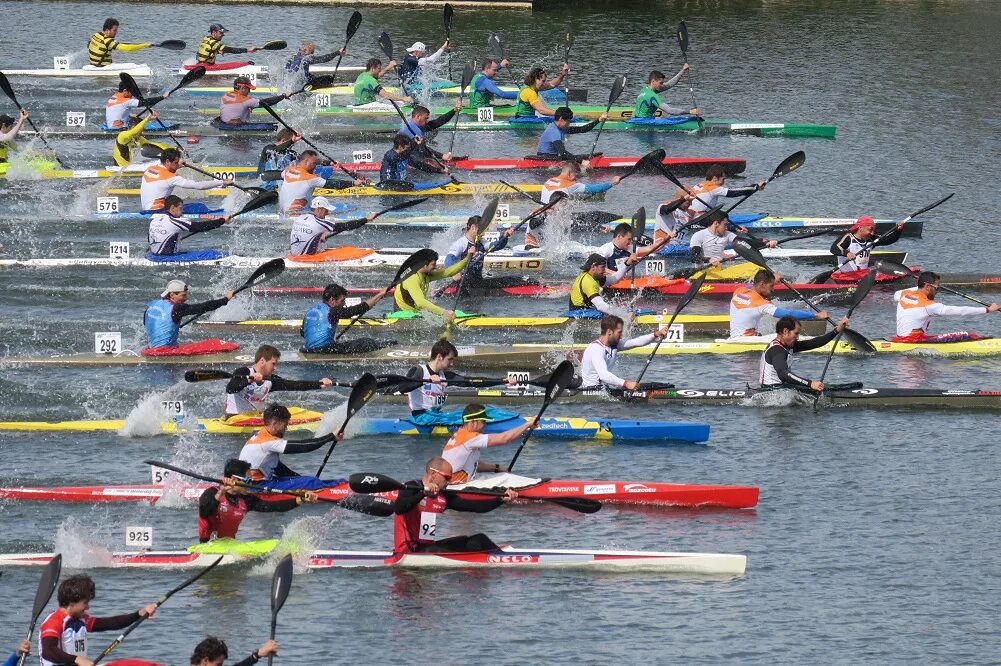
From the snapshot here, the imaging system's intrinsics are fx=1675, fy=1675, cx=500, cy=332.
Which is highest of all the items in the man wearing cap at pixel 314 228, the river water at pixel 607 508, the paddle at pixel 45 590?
the man wearing cap at pixel 314 228

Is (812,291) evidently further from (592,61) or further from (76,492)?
(592,61)

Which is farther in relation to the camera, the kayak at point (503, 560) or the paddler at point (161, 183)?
the paddler at point (161, 183)

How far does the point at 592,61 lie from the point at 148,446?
29602 millimetres

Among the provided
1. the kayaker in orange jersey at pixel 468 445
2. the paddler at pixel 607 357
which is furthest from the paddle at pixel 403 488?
the paddler at pixel 607 357

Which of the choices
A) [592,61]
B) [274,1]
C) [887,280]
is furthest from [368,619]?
[274,1]

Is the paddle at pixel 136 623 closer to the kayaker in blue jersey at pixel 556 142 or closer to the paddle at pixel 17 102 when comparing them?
the paddle at pixel 17 102

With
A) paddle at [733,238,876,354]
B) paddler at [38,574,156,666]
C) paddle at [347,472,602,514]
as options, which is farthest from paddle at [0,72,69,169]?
paddler at [38,574,156,666]

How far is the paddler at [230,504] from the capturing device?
2003cm

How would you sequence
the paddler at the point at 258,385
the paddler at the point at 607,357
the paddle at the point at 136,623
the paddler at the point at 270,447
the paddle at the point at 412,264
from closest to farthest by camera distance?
the paddle at the point at 136,623 → the paddler at the point at 270,447 → the paddler at the point at 258,385 → the paddler at the point at 607,357 → the paddle at the point at 412,264

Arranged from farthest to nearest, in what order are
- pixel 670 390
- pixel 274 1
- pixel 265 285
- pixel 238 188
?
pixel 274 1, pixel 238 188, pixel 265 285, pixel 670 390

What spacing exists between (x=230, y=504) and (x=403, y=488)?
2289mm

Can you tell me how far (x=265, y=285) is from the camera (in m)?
30.5

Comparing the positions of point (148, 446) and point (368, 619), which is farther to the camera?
point (148, 446)

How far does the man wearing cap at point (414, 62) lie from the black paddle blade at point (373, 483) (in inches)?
1060
